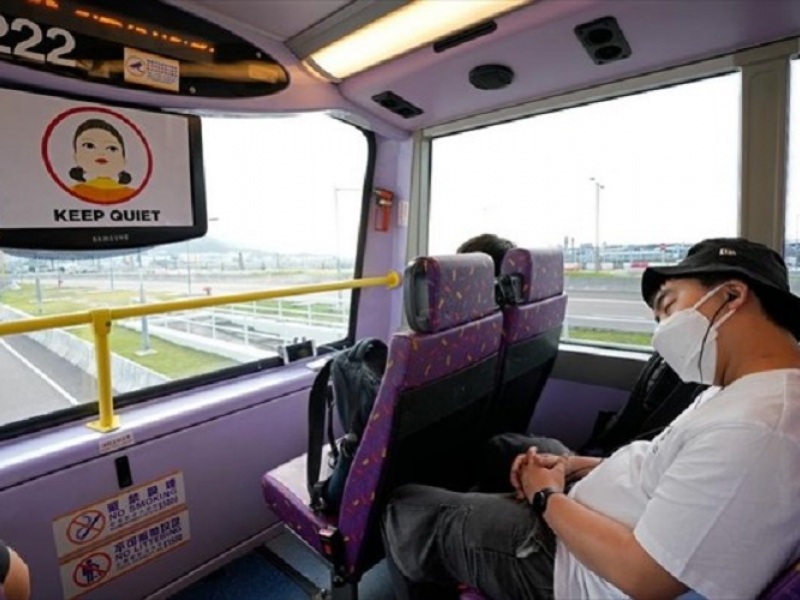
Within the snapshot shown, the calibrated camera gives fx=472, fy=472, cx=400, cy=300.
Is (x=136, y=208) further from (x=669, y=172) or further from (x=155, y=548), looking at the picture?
(x=669, y=172)

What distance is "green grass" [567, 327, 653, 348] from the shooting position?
7.25ft

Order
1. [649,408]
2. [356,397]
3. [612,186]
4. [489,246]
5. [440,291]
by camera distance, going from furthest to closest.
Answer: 1. [612,186]
2. [489,246]
3. [649,408]
4. [356,397]
5. [440,291]

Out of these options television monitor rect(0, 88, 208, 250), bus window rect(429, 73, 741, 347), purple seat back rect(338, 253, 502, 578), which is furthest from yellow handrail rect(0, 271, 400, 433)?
bus window rect(429, 73, 741, 347)

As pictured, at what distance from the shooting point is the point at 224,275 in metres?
2.23

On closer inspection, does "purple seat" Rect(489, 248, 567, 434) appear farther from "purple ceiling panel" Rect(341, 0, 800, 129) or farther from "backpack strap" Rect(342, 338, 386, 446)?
"purple ceiling panel" Rect(341, 0, 800, 129)

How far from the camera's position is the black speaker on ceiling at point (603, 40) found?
5.38ft

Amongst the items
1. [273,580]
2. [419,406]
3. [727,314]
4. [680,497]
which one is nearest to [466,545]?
[419,406]

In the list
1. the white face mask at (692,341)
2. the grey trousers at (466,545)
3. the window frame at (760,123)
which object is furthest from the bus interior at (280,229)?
the white face mask at (692,341)

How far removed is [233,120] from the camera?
221 centimetres

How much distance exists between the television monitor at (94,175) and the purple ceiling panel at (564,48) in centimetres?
91

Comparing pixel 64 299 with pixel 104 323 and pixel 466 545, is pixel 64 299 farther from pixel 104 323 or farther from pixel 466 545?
pixel 466 545

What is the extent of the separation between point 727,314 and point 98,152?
210 cm

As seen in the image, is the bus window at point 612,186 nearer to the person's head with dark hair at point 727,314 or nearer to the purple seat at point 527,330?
the purple seat at point 527,330

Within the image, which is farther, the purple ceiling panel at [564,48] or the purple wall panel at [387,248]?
the purple wall panel at [387,248]
